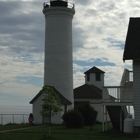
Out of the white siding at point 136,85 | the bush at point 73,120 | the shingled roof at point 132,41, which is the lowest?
the bush at point 73,120

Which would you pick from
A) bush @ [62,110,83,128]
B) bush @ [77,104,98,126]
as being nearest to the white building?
bush @ [77,104,98,126]

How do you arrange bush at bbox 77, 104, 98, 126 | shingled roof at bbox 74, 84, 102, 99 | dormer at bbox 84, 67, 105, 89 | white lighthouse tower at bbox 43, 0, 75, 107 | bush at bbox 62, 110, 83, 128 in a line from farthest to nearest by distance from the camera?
dormer at bbox 84, 67, 105, 89
shingled roof at bbox 74, 84, 102, 99
white lighthouse tower at bbox 43, 0, 75, 107
bush at bbox 77, 104, 98, 126
bush at bbox 62, 110, 83, 128

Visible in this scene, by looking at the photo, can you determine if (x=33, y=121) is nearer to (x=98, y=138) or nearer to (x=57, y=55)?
(x=57, y=55)

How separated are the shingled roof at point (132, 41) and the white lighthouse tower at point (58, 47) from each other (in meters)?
15.0

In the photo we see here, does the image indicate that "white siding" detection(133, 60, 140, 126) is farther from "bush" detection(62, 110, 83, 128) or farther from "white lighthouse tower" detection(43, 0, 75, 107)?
"white lighthouse tower" detection(43, 0, 75, 107)

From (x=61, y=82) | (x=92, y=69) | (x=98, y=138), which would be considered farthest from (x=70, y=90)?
(x=98, y=138)

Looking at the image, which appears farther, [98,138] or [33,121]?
[33,121]

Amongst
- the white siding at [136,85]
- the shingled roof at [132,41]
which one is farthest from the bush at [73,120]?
the shingled roof at [132,41]

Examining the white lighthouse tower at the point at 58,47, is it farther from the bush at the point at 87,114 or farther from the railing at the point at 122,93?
the railing at the point at 122,93

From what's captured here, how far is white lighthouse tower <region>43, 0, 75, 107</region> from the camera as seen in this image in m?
42.1

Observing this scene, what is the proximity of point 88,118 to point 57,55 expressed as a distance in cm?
874

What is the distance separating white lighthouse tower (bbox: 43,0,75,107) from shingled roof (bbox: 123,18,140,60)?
49.2ft

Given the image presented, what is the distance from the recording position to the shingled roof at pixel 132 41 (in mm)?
24656

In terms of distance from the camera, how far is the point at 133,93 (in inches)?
1000
